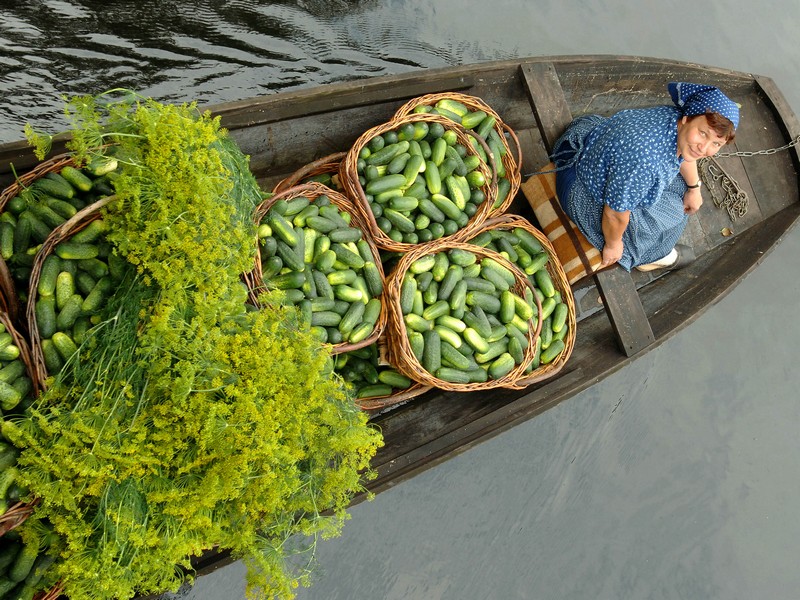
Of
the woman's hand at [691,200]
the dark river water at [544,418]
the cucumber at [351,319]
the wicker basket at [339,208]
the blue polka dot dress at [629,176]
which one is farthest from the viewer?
the dark river water at [544,418]

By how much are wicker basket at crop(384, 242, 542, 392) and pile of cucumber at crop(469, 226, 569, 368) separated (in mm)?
158

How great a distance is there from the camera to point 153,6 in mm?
4812

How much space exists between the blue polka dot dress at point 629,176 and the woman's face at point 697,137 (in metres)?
0.05

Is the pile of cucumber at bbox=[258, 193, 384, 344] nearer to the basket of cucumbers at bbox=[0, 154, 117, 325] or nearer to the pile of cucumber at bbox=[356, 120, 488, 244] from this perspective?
the pile of cucumber at bbox=[356, 120, 488, 244]

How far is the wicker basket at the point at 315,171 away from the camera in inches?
137

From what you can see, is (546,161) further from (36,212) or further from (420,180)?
(36,212)

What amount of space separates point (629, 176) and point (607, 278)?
82 cm

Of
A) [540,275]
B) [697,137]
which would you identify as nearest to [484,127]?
[540,275]

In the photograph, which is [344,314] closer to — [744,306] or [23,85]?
[23,85]

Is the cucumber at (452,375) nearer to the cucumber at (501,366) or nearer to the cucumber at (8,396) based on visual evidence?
the cucumber at (501,366)

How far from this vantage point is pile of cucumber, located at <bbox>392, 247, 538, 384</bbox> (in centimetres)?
329

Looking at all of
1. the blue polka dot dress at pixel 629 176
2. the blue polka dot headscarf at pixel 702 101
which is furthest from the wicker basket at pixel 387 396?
the blue polka dot headscarf at pixel 702 101

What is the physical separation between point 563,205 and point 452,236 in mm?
921

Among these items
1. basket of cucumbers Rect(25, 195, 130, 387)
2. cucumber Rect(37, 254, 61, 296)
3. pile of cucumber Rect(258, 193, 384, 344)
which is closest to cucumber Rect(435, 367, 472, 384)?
pile of cucumber Rect(258, 193, 384, 344)
